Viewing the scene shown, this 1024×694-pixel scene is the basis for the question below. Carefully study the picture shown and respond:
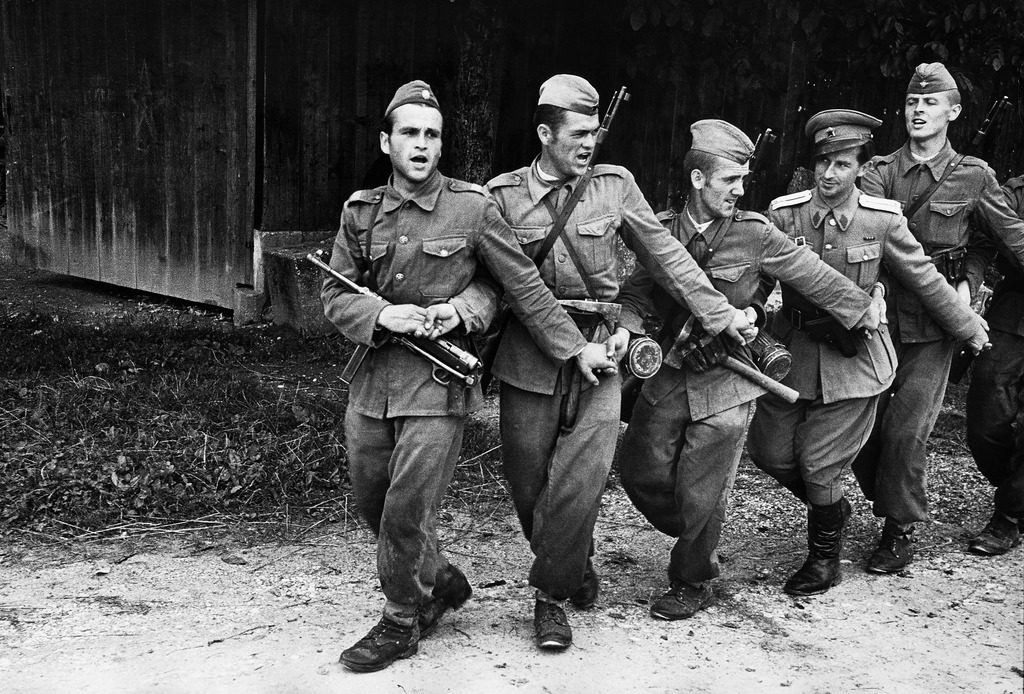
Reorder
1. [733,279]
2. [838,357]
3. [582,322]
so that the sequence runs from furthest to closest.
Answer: [838,357], [733,279], [582,322]

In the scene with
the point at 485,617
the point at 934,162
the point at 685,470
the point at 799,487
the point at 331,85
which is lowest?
the point at 485,617

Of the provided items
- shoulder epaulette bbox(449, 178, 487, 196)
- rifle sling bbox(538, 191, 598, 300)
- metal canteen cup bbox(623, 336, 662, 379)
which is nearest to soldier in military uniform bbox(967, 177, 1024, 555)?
metal canteen cup bbox(623, 336, 662, 379)

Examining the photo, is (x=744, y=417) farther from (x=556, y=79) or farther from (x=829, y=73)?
(x=829, y=73)

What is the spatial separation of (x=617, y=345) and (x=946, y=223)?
6.16 feet

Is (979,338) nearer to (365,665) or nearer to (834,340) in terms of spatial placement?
(834,340)

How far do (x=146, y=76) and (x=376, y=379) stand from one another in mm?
6140

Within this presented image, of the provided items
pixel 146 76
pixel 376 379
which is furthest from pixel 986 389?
pixel 146 76

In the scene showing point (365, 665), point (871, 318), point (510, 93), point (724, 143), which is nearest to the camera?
point (365, 665)

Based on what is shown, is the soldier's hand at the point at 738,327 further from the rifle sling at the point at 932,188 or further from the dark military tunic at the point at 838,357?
the rifle sling at the point at 932,188

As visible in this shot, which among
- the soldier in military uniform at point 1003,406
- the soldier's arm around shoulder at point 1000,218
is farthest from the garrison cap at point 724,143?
the soldier in military uniform at point 1003,406

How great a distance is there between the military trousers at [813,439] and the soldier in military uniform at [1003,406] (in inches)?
34.5

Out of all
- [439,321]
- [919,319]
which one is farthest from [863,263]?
[439,321]

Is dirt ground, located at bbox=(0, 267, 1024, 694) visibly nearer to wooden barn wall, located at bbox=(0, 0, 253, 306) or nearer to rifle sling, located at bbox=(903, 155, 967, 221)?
rifle sling, located at bbox=(903, 155, 967, 221)

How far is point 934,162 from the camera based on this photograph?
4977 mm
